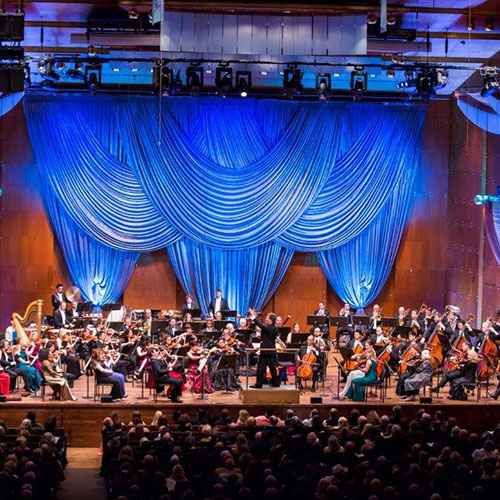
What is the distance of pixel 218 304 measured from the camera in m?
23.9

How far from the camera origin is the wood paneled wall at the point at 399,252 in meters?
24.3

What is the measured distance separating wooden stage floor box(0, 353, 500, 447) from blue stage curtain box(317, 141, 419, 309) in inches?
245

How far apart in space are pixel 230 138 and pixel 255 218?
2.02 metres

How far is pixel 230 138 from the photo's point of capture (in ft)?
82.4

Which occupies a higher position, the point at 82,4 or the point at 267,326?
the point at 82,4

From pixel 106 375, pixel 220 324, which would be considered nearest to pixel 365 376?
pixel 220 324

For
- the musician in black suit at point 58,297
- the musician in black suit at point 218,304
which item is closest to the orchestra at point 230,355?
the musician in black suit at point 58,297

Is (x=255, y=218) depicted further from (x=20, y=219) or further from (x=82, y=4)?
(x=82, y=4)

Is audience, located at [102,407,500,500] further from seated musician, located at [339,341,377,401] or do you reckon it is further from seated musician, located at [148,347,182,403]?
seated musician, located at [339,341,377,401]

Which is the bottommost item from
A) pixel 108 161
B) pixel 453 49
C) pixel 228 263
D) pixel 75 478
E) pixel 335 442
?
pixel 75 478

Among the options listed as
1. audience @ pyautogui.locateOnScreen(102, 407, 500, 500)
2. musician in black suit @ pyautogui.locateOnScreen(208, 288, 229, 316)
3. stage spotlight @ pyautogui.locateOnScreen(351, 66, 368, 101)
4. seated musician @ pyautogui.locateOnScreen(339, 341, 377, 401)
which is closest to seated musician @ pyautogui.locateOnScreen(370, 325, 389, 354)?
seated musician @ pyautogui.locateOnScreen(339, 341, 377, 401)

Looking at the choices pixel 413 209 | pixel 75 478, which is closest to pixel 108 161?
pixel 413 209

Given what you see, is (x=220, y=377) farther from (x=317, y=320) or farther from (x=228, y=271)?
(x=228, y=271)

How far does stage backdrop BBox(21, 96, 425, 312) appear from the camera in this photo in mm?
24812
